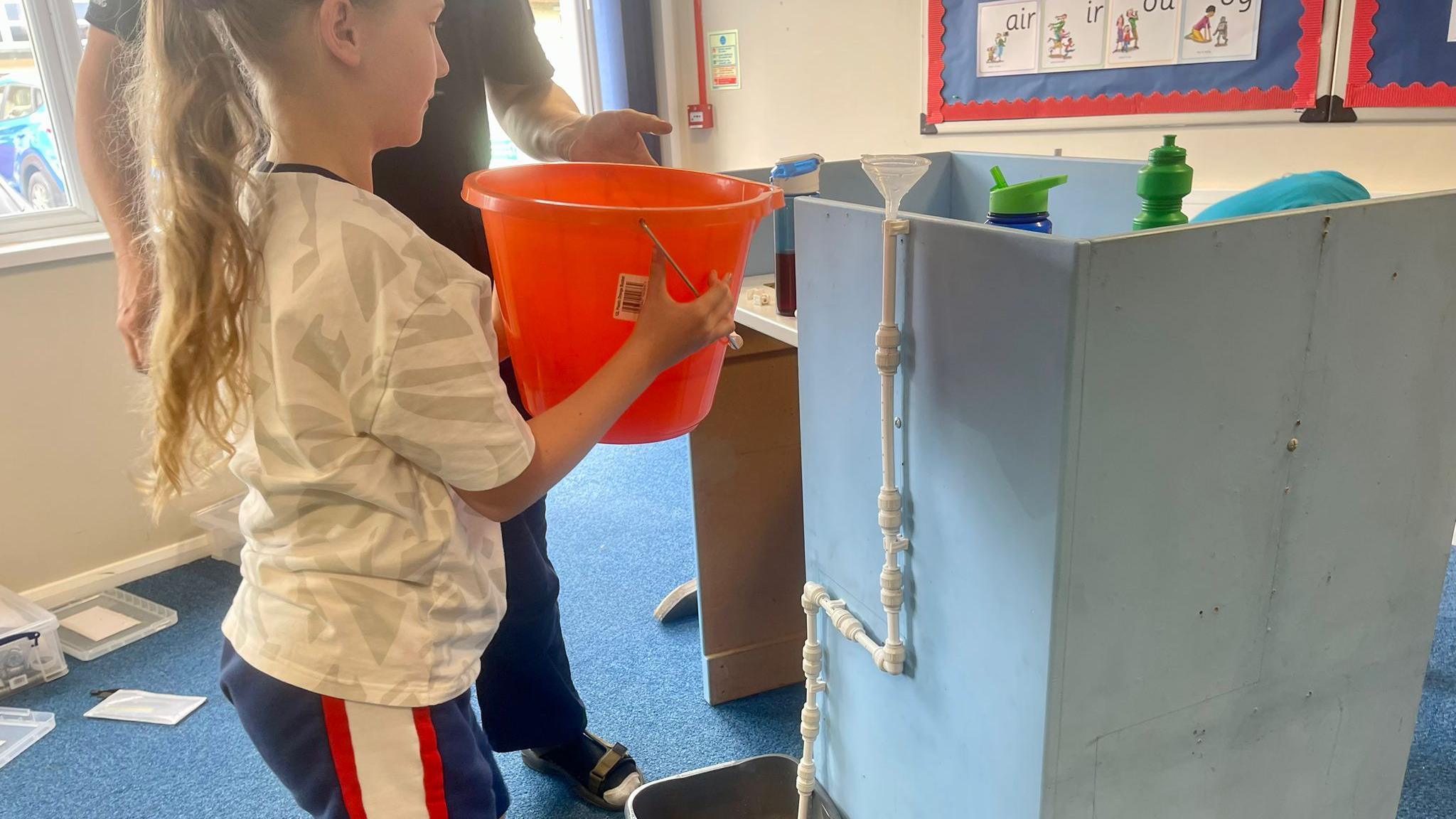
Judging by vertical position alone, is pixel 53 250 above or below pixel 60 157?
below

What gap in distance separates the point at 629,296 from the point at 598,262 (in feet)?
0.14

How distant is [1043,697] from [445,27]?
109cm

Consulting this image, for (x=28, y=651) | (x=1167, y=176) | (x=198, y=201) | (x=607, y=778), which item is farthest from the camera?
(x=28, y=651)

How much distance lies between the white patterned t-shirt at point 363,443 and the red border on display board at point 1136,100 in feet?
5.79

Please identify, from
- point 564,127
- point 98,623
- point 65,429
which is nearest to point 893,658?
point 564,127

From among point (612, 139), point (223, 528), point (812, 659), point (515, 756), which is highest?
point (612, 139)

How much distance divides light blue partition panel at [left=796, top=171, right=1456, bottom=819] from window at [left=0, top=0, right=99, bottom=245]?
2.08 meters

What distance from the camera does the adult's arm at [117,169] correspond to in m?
1.08

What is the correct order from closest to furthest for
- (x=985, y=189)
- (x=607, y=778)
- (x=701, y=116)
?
1. (x=607, y=778)
2. (x=985, y=189)
3. (x=701, y=116)

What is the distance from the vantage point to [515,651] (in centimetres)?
136

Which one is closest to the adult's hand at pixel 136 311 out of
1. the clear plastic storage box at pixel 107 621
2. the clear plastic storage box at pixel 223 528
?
the clear plastic storage box at pixel 107 621

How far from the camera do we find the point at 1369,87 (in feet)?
5.78

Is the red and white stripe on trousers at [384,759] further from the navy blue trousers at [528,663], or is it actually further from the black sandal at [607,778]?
the black sandal at [607,778]

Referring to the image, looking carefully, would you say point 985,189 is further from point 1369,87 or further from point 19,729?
point 19,729
